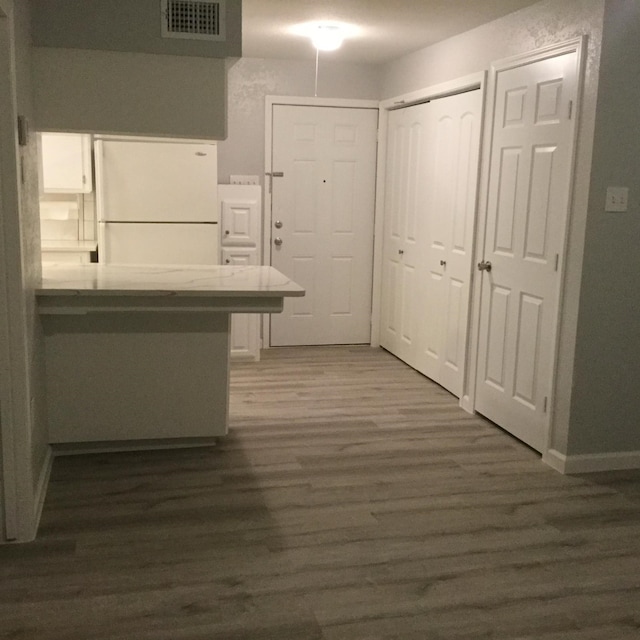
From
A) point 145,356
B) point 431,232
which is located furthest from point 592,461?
point 145,356

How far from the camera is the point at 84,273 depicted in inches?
137

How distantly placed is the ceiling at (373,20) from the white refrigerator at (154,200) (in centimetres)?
87

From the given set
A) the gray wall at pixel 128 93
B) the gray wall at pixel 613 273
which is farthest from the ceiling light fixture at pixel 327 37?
the gray wall at pixel 613 273

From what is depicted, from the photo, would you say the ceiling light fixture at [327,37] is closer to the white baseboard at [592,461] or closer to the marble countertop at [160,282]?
the marble countertop at [160,282]

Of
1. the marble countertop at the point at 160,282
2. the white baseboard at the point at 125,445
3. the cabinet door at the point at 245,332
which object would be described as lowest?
the white baseboard at the point at 125,445

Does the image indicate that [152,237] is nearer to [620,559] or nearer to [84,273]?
[84,273]

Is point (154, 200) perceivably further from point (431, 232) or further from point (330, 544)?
point (330, 544)

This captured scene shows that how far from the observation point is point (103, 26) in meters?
3.08

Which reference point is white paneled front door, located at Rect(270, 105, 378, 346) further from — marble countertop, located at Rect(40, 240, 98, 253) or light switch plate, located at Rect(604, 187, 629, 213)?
light switch plate, located at Rect(604, 187, 629, 213)

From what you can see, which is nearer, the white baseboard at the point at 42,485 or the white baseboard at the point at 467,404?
the white baseboard at the point at 42,485

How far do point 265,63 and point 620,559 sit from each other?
14.3 feet

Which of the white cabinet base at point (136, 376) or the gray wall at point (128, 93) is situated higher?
the gray wall at point (128, 93)

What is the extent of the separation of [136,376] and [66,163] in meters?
2.03

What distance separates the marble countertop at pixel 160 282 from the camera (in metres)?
3.03
